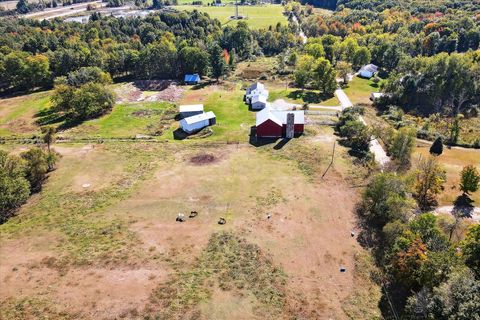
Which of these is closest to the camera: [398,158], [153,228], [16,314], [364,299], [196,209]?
[16,314]

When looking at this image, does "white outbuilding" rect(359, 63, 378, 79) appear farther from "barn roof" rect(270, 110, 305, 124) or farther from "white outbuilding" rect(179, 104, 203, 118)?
"white outbuilding" rect(179, 104, 203, 118)

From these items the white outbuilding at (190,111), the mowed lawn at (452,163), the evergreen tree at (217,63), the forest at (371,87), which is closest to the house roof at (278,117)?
the forest at (371,87)

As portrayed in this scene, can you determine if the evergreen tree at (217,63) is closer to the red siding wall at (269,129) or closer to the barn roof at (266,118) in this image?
the barn roof at (266,118)

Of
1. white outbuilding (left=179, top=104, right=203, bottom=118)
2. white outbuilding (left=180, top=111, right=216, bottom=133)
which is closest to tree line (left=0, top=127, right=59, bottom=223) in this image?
white outbuilding (left=180, top=111, right=216, bottom=133)

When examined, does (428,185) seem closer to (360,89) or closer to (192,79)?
(360,89)

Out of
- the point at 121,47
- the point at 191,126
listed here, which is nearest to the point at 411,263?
the point at 191,126

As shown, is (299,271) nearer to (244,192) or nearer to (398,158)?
(244,192)

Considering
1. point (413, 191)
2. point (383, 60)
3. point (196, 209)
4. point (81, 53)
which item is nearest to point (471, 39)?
point (383, 60)
